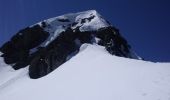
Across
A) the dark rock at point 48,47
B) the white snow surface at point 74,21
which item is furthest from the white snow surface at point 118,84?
the white snow surface at point 74,21

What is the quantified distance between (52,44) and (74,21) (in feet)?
39.5

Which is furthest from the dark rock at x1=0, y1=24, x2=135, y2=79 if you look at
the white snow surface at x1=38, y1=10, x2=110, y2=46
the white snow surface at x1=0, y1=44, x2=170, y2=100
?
the white snow surface at x1=0, y1=44, x2=170, y2=100

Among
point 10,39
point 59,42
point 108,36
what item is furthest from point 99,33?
point 10,39

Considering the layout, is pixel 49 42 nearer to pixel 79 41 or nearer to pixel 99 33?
pixel 79 41

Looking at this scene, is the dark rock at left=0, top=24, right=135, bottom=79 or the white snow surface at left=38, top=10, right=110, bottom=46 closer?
the dark rock at left=0, top=24, right=135, bottom=79

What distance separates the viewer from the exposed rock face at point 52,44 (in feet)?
185

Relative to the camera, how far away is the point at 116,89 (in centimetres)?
1819

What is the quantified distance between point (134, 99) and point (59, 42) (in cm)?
4749

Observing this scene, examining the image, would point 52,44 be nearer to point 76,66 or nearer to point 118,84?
point 76,66

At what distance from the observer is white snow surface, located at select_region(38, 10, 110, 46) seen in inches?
2581

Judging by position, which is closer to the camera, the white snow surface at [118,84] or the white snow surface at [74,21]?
the white snow surface at [118,84]

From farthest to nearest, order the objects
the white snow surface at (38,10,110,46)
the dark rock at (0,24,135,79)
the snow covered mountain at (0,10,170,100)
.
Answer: the white snow surface at (38,10,110,46)
the dark rock at (0,24,135,79)
the snow covered mountain at (0,10,170,100)

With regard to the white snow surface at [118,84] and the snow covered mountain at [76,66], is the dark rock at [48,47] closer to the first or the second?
the snow covered mountain at [76,66]

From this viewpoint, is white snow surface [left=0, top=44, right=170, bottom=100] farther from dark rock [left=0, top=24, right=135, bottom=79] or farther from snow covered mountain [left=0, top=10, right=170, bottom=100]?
dark rock [left=0, top=24, right=135, bottom=79]
